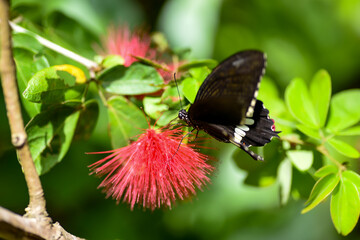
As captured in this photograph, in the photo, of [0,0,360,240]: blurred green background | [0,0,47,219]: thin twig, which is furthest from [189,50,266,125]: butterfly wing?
[0,0,360,240]: blurred green background

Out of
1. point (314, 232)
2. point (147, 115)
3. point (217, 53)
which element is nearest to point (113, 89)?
point (147, 115)

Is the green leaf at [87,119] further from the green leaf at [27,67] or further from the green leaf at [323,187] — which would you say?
the green leaf at [323,187]

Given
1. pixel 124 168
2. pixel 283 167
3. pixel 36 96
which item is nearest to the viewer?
pixel 36 96

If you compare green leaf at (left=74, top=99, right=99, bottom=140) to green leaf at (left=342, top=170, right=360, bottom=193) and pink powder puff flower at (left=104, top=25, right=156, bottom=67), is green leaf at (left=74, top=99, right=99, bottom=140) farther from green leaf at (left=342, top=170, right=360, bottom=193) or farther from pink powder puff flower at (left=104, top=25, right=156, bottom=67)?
green leaf at (left=342, top=170, right=360, bottom=193)

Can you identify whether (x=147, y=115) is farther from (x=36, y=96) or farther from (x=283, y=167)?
(x=283, y=167)

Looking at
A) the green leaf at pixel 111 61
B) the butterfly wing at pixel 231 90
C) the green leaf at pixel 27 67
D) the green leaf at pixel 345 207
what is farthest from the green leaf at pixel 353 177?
the green leaf at pixel 27 67

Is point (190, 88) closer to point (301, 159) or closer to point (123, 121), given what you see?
point (123, 121)

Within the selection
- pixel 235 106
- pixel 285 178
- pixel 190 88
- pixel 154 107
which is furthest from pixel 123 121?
pixel 285 178
